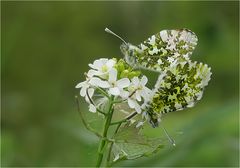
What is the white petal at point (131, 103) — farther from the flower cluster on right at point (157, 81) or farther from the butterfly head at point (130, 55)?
the butterfly head at point (130, 55)

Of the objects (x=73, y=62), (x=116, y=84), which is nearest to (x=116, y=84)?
(x=116, y=84)

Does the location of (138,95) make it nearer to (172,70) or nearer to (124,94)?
(124,94)

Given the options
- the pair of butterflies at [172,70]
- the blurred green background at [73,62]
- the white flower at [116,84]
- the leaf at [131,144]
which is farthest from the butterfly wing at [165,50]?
the blurred green background at [73,62]

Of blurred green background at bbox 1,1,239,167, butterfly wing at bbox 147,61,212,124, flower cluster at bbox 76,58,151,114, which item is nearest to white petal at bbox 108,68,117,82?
flower cluster at bbox 76,58,151,114

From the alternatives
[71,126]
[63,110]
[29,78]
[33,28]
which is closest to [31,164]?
[71,126]

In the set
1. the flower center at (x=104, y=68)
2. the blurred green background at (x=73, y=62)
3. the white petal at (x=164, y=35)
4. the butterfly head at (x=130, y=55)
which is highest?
the white petal at (x=164, y=35)

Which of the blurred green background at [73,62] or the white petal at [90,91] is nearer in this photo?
the white petal at [90,91]

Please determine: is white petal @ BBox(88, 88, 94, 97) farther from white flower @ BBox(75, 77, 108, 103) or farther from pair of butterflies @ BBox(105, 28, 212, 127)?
pair of butterflies @ BBox(105, 28, 212, 127)
